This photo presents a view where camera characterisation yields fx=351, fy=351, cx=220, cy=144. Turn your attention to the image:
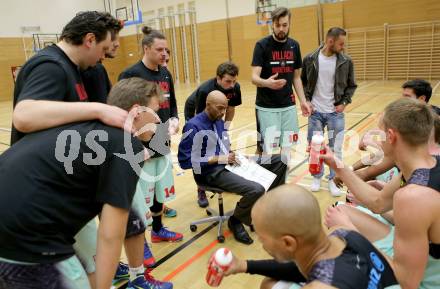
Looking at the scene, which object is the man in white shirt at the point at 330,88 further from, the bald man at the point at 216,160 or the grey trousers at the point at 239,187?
the grey trousers at the point at 239,187

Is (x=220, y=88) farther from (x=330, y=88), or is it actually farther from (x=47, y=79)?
(x=47, y=79)

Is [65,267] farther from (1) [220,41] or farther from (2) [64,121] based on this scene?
(1) [220,41]

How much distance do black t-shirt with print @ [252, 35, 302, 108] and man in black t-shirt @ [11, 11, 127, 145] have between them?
8.35 feet

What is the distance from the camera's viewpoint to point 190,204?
15.0ft

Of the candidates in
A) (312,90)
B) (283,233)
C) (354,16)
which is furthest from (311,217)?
(354,16)

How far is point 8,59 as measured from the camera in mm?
19250

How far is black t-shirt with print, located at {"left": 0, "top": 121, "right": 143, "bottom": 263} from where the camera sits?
144 cm

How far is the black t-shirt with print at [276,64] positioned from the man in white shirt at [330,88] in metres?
0.34

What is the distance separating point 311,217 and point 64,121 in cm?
117

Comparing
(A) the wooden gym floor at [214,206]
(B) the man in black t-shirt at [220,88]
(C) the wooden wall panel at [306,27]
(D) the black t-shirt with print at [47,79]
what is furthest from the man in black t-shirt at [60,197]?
(C) the wooden wall panel at [306,27]

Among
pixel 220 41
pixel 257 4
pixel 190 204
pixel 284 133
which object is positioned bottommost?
pixel 190 204

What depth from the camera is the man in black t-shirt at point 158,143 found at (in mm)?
3391

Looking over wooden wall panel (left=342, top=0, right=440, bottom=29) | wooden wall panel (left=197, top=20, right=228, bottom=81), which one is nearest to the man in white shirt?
wooden wall panel (left=342, top=0, right=440, bottom=29)

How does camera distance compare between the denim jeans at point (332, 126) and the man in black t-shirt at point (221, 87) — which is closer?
the man in black t-shirt at point (221, 87)
